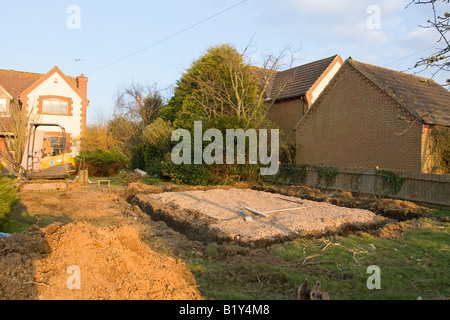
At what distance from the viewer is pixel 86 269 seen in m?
4.07

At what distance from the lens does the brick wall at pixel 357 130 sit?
49.4 ft

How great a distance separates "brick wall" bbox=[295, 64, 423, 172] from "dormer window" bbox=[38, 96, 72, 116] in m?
20.4

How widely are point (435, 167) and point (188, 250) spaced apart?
12.5 meters

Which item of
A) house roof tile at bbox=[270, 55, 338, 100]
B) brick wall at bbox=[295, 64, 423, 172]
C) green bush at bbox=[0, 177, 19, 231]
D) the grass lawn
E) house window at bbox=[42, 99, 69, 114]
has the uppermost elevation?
house roof tile at bbox=[270, 55, 338, 100]

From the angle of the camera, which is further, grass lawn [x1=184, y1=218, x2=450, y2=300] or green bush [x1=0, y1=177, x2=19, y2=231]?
green bush [x1=0, y1=177, x2=19, y2=231]

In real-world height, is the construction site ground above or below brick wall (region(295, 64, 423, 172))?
below

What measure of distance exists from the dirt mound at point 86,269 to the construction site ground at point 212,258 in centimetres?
1

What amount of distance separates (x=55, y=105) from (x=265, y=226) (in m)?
27.3

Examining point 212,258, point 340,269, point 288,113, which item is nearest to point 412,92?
point 288,113

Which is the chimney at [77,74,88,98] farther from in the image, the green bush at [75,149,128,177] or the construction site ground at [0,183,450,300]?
the construction site ground at [0,183,450,300]

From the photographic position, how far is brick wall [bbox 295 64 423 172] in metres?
15.1

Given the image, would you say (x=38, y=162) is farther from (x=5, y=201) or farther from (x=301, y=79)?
(x=301, y=79)

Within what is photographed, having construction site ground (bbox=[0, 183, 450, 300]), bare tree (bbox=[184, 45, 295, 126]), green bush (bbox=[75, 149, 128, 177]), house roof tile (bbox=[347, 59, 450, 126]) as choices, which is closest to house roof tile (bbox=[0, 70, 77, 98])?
green bush (bbox=[75, 149, 128, 177])

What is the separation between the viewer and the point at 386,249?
6.79 m
